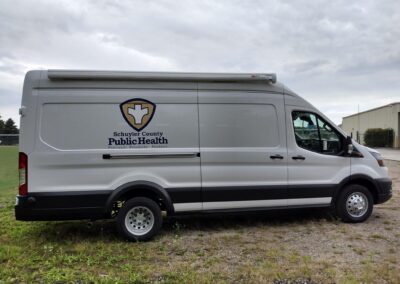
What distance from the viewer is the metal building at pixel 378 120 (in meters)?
37.2

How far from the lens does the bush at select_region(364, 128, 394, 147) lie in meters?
37.7

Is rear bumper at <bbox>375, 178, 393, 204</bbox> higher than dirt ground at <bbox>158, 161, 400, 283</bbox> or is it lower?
higher

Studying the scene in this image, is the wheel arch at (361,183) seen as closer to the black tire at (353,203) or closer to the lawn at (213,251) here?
the black tire at (353,203)

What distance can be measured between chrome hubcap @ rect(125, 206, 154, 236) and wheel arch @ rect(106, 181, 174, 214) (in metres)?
0.22

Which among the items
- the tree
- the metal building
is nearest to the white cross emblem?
the metal building

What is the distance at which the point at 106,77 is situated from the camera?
575 centimetres

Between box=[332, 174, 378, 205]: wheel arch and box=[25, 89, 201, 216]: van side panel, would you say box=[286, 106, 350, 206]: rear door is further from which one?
box=[25, 89, 201, 216]: van side panel

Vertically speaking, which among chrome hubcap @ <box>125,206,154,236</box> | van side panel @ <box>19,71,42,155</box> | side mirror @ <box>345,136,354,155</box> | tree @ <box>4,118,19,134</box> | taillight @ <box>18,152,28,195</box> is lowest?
chrome hubcap @ <box>125,206,154,236</box>

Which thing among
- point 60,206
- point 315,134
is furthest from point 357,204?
point 60,206

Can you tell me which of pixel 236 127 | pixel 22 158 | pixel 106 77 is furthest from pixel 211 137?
pixel 22 158

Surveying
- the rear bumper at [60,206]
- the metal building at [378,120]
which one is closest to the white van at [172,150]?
the rear bumper at [60,206]

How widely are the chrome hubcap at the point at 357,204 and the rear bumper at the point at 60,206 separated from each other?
13.1 ft

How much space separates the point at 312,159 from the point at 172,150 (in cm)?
233

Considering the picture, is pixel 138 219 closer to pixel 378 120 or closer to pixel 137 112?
pixel 137 112
